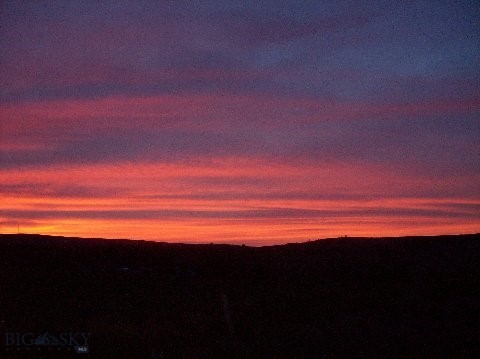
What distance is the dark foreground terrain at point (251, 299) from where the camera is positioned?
1677 centimetres

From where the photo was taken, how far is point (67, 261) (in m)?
36.2

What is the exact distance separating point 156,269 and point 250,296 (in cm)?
1100

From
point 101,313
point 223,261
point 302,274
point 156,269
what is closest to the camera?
point 101,313

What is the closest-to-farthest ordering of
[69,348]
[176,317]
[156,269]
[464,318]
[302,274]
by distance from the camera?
1. [69,348]
2. [464,318]
3. [176,317]
4. [302,274]
5. [156,269]

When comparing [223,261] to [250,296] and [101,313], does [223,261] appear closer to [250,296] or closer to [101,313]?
[250,296]

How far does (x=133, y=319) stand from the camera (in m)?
20.7

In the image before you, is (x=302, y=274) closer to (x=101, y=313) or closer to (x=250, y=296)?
(x=250, y=296)

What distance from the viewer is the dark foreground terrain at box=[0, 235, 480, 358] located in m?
16.8

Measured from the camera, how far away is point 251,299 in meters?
23.5

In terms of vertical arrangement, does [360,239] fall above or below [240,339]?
above

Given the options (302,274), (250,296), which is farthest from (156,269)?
(250,296)

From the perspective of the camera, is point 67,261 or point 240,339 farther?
point 67,261

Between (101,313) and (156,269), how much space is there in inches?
463

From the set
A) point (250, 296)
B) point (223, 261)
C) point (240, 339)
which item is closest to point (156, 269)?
point (223, 261)
